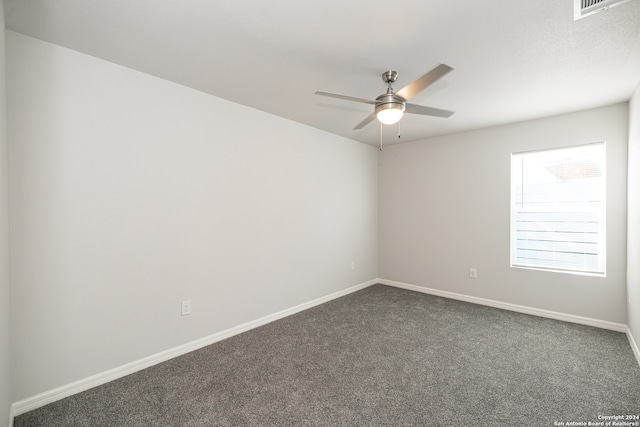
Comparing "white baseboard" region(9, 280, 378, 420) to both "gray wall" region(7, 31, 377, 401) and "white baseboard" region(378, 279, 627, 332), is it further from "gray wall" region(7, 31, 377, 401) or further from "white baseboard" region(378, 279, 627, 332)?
"white baseboard" region(378, 279, 627, 332)

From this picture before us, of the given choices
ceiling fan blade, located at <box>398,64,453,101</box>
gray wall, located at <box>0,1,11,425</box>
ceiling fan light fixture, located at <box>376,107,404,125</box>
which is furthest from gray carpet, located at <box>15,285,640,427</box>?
ceiling fan blade, located at <box>398,64,453,101</box>

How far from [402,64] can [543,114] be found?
2.29 metres

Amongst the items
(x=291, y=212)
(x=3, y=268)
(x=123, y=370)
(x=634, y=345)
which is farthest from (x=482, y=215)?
(x=3, y=268)

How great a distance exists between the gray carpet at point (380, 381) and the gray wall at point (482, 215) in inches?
19.1

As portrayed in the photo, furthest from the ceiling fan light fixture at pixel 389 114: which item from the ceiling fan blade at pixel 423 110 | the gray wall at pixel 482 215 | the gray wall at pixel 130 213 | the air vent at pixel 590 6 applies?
the gray wall at pixel 482 215

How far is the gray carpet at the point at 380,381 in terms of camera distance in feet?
6.02

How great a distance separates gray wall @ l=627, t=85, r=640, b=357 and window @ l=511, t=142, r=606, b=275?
0.36 metres

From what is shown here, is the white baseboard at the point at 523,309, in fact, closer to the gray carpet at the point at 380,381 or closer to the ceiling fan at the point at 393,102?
the gray carpet at the point at 380,381

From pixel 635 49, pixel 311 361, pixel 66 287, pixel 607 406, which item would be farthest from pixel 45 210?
pixel 635 49

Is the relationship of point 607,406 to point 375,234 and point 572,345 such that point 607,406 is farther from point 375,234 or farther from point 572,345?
point 375,234

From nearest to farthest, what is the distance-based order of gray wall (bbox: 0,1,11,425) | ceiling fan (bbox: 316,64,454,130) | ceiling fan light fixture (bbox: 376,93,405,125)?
gray wall (bbox: 0,1,11,425) < ceiling fan (bbox: 316,64,454,130) < ceiling fan light fixture (bbox: 376,93,405,125)

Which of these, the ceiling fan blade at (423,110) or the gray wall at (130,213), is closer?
the gray wall at (130,213)

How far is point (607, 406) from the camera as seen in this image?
1905mm

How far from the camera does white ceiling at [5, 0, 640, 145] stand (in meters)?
1.66
